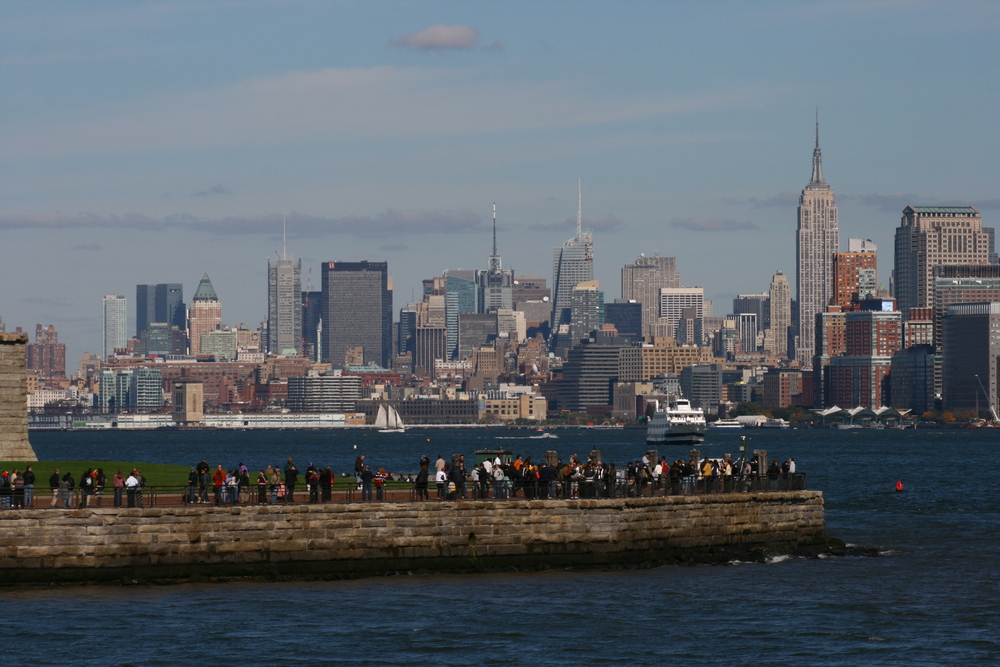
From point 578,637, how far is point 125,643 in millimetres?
9890

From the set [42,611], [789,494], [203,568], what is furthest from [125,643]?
[789,494]

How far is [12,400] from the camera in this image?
5772 cm

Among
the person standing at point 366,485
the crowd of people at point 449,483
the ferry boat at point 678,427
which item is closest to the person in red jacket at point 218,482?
the crowd of people at point 449,483

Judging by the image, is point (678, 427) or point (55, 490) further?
point (678, 427)

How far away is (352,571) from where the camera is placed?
142 ft

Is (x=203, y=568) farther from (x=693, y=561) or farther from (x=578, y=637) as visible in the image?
(x=693, y=561)

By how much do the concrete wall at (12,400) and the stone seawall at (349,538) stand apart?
17.2 m

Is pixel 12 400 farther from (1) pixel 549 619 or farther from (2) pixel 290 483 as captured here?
(1) pixel 549 619

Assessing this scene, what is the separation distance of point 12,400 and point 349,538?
19519 mm

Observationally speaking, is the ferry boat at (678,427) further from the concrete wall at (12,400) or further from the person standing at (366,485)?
the person standing at (366,485)

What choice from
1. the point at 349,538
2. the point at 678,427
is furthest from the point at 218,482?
the point at 678,427

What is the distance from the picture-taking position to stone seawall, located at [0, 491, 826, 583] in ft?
134

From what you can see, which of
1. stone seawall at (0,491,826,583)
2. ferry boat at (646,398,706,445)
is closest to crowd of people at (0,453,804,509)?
stone seawall at (0,491,826,583)

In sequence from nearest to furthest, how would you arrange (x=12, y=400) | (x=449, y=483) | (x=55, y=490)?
1. (x=55, y=490)
2. (x=449, y=483)
3. (x=12, y=400)
